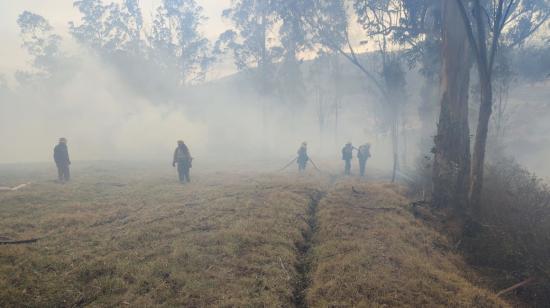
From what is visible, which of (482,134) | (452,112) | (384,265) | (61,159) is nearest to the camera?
(384,265)

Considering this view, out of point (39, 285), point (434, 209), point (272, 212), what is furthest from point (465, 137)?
point (39, 285)

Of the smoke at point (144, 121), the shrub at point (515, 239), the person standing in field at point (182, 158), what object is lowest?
the shrub at point (515, 239)

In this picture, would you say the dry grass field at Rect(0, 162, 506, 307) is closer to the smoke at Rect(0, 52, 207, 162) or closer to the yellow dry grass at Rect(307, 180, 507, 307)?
the yellow dry grass at Rect(307, 180, 507, 307)

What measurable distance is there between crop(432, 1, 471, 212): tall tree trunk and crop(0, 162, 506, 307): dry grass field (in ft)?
5.18

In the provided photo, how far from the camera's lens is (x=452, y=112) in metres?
11.4

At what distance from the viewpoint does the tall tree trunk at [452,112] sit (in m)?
11.2

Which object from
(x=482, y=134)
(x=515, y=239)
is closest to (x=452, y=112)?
(x=482, y=134)

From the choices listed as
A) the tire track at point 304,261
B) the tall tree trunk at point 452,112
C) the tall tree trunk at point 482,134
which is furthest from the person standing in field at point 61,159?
the tall tree trunk at point 482,134

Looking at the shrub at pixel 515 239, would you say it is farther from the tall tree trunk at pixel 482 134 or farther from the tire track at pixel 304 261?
the tire track at pixel 304 261

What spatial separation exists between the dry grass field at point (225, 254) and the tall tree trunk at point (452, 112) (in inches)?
62.1

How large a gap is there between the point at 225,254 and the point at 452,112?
8.56 metres

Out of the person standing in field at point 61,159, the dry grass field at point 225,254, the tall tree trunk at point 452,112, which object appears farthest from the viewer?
the person standing in field at point 61,159

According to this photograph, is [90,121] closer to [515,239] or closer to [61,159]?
[61,159]

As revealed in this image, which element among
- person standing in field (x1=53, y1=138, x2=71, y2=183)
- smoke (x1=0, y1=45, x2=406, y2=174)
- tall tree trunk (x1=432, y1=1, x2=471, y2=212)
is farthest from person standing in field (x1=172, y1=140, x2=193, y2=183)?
smoke (x1=0, y1=45, x2=406, y2=174)
